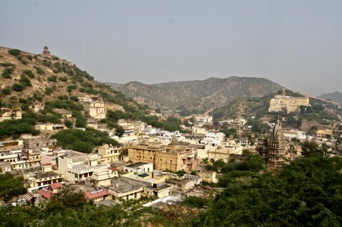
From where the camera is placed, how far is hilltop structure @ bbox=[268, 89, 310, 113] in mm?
89688

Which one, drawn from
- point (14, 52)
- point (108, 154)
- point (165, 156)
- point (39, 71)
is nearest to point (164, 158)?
point (165, 156)

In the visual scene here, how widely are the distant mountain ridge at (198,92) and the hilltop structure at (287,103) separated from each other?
1693 inches

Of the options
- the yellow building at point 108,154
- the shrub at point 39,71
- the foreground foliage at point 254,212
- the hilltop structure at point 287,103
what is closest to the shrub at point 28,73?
the shrub at point 39,71

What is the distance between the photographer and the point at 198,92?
599 ft

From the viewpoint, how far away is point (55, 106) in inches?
1822

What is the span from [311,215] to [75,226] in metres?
8.22

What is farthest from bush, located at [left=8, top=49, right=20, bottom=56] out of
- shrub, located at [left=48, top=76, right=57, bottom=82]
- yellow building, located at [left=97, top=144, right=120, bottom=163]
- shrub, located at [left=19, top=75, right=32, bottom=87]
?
yellow building, located at [left=97, top=144, right=120, bottom=163]

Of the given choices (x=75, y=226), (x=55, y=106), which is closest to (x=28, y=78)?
(x=55, y=106)

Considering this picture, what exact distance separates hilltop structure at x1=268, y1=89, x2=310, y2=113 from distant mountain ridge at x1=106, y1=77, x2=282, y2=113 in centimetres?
4301

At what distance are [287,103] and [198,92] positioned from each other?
308 feet

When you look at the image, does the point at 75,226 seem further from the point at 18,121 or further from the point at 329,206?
the point at 18,121

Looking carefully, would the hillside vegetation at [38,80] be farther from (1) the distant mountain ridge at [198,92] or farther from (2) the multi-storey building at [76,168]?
(1) the distant mountain ridge at [198,92]

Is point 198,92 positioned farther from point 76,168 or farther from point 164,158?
point 76,168

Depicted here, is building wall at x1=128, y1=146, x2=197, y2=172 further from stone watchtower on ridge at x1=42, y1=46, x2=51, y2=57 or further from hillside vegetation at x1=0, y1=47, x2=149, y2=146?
stone watchtower on ridge at x1=42, y1=46, x2=51, y2=57
